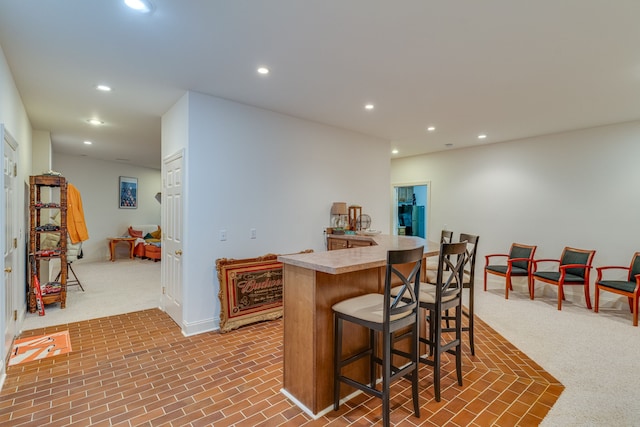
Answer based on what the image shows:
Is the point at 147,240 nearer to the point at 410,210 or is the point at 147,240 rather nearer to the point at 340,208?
the point at 340,208

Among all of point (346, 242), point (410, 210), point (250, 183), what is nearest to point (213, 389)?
point (250, 183)

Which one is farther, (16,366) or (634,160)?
(634,160)

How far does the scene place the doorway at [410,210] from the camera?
7562 mm

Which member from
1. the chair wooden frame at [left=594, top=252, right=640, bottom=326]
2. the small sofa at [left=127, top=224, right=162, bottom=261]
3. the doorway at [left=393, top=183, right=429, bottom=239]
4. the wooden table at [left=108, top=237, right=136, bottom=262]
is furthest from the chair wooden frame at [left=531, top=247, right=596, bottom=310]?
the wooden table at [left=108, top=237, right=136, bottom=262]

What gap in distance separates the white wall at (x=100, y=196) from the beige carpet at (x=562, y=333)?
95.8 inches

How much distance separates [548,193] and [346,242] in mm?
3786

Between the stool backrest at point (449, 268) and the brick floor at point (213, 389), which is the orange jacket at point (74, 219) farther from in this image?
the stool backrest at point (449, 268)

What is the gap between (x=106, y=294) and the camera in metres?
Answer: 5.21

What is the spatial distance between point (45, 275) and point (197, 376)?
4648 mm

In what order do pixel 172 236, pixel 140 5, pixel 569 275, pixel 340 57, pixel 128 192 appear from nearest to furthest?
pixel 140 5, pixel 340 57, pixel 172 236, pixel 569 275, pixel 128 192

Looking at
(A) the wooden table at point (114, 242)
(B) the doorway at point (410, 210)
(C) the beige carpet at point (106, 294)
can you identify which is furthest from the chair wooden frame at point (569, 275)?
A: (A) the wooden table at point (114, 242)

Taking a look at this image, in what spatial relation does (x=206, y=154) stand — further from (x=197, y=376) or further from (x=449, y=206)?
(x=449, y=206)

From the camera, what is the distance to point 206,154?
144 inches

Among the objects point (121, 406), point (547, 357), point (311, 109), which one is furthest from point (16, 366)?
point (547, 357)
